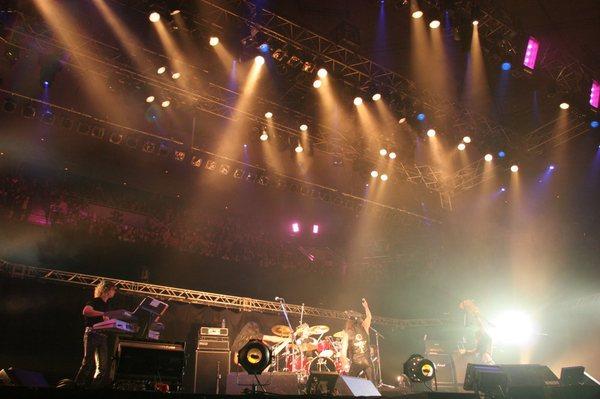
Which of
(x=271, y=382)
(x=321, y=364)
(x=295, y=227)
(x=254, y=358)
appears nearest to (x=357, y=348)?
(x=321, y=364)

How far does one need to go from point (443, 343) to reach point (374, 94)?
6033mm

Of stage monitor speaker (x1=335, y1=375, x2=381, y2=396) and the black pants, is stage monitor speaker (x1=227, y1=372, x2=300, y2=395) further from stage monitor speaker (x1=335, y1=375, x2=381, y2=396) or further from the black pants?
the black pants

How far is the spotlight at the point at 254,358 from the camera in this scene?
528 centimetres

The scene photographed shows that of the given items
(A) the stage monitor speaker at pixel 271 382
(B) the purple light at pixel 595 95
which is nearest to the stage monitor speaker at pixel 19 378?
(A) the stage monitor speaker at pixel 271 382

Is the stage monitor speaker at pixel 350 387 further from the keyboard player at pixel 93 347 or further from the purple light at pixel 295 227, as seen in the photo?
the purple light at pixel 295 227

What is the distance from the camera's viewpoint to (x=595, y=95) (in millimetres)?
9570

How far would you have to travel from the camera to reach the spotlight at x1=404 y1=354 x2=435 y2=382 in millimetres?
6453

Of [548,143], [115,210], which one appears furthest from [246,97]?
[548,143]

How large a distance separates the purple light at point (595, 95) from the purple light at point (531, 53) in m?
1.76

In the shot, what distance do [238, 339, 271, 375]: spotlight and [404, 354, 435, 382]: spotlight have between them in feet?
7.58

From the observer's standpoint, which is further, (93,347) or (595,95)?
(595,95)

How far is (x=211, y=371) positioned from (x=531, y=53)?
8.60 metres

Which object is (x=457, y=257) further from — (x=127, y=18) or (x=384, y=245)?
(x=127, y=18)

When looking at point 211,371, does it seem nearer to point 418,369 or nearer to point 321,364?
point 321,364
